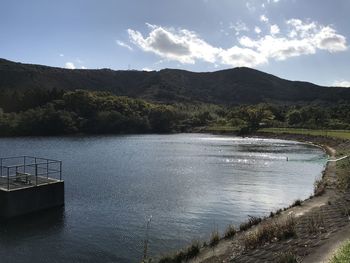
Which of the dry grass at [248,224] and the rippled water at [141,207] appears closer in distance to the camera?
the rippled water at [141,207]

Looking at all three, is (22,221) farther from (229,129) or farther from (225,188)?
(229,129)

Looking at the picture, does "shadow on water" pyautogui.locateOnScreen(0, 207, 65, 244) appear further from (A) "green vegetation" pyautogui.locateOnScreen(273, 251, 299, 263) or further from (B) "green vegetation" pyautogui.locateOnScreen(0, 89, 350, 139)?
(B) "green vegetation" pyautogui.locateOnScreen(0, 89, 350, 139)

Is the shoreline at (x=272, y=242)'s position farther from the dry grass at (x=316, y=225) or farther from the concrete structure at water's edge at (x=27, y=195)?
the concrete structure at water's edge at (x=27, y=195)

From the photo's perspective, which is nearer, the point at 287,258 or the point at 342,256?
the point at 342,256

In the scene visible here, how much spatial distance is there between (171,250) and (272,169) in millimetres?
41203

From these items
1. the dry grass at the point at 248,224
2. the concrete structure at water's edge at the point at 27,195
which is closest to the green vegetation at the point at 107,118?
the concrete structure at water's edge at the point at 27,195

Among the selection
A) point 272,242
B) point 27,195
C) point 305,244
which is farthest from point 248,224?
point 27,195

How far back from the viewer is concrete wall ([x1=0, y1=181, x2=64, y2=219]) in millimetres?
30844

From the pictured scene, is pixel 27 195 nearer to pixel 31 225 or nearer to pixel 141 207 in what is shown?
pixel 31 225

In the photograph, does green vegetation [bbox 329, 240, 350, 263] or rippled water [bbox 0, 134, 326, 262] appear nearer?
green vegetation [bbox 329, 240, 350, 263]

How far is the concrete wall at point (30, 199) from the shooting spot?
101ft

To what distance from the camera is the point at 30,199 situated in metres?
32.4

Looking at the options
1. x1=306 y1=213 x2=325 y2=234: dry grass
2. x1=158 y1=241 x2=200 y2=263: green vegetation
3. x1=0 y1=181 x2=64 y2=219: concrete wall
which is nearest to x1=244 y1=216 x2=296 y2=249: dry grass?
x1=306 y1=213 x2=325 y2=234: dry grass

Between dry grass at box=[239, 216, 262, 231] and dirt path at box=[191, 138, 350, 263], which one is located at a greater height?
dirt path at box=[191, 138, 350, 263]
